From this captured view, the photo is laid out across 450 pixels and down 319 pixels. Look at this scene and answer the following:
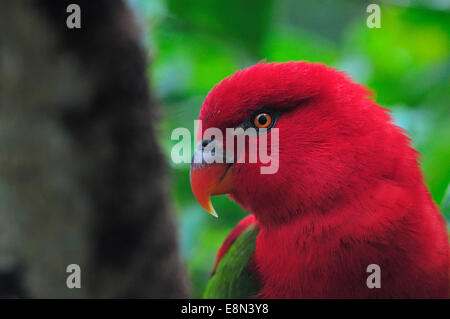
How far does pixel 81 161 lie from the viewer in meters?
1.44

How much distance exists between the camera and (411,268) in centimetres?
101

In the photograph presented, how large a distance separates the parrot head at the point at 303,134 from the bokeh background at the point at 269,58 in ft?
0.86

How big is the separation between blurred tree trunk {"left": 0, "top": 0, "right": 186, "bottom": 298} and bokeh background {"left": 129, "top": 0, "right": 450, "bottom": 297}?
0.38 ft

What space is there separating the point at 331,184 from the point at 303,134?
124 mm

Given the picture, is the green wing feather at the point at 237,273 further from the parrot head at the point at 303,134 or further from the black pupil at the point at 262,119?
the black pupil at the point at 262,119

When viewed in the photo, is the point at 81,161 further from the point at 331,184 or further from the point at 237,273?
the point at 331,184

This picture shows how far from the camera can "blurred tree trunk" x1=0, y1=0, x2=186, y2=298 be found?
138 centimetres

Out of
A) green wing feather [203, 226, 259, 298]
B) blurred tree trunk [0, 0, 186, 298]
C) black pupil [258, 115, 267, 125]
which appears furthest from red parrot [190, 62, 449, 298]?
blurred tree trunk [0, 0, 186, 298]

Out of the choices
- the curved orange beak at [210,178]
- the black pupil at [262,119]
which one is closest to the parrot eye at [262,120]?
the black pupil at [262,119]

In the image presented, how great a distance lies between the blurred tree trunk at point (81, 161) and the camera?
54.3 inches

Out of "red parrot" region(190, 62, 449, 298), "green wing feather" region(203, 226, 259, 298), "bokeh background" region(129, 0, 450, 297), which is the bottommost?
"green wing feather" region(203, 226, 259, 298)

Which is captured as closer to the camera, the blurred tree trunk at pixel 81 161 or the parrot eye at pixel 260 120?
the parrot eye at pixel 260 120

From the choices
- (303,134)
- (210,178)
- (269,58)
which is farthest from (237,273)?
(269,58)

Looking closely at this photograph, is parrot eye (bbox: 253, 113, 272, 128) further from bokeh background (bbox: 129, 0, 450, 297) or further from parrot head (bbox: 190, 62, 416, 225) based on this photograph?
bokeh background (bbox: 129, 0, 450, 297)
